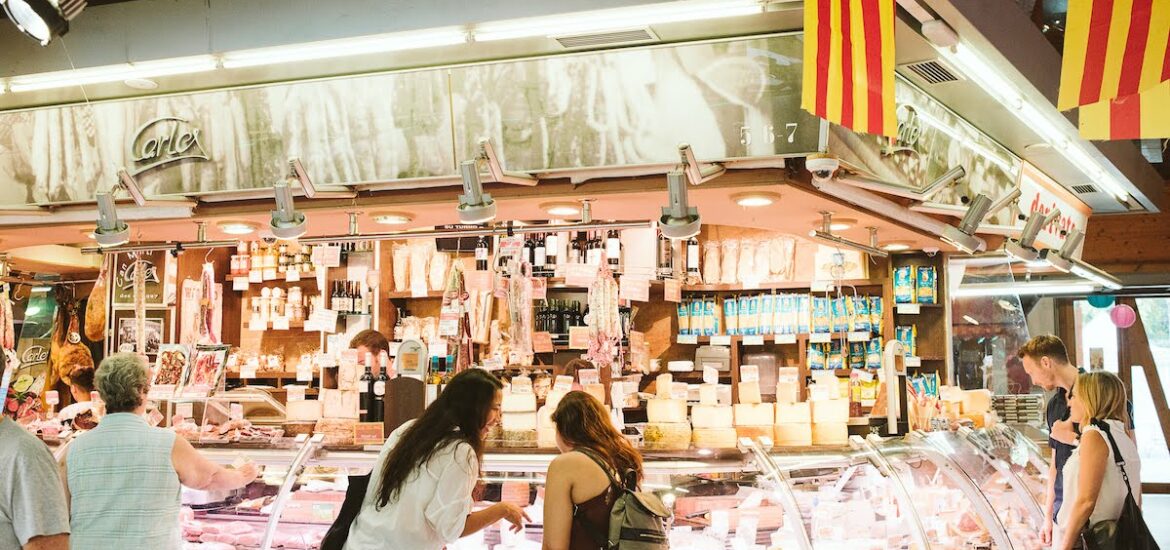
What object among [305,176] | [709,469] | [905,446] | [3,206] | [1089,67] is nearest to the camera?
[1089,67]

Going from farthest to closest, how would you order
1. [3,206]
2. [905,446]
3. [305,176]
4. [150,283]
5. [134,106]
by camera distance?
[150,283]
[3,206]
[134,106]
[305,176]
[905,446]

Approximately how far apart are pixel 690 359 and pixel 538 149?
4129 millimetres

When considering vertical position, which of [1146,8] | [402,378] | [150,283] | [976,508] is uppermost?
[1146,8]

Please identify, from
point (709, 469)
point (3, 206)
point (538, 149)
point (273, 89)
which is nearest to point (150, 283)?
point (3, 206)

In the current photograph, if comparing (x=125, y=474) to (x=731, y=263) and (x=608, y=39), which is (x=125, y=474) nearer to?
(x=608, y=39)

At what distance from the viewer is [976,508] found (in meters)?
4.36

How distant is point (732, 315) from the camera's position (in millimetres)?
8258

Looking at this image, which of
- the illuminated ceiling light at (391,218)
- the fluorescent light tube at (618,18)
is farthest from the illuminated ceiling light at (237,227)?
the fluorescent light tube at (618,18)

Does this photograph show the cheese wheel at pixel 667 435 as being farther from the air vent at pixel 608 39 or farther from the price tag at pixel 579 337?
the price tag at pixel 579 337

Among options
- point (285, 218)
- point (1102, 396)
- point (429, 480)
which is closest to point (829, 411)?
point (1102, 396)

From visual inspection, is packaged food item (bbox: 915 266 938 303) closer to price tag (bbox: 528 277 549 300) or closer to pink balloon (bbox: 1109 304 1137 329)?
price tag (bbox: 528 277 549 300)

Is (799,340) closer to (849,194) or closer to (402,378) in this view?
(849,194)

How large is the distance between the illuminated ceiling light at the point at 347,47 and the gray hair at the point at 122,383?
164 cm

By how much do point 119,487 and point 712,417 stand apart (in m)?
2.67
